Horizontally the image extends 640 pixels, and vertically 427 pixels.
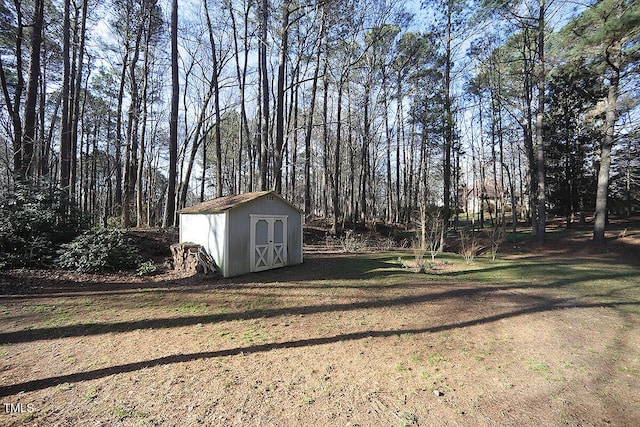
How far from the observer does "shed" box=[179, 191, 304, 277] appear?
24.1 ft

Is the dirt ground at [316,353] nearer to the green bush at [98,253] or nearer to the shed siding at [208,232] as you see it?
the green bush at [98,253]

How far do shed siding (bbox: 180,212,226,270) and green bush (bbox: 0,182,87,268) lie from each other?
3334mm

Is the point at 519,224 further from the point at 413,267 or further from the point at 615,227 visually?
the point at 413,267

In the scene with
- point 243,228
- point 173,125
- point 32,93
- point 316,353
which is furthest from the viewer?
point 173,125

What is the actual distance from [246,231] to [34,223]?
5.86m

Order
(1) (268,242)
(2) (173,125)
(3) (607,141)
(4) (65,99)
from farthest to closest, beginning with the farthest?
(2) (173,125)
(3) (607,141)
(4) (65,99)
(1) (268,242)

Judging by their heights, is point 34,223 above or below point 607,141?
below

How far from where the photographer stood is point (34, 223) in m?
7.74

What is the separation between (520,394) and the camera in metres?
2.71

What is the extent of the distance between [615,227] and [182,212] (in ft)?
72.1

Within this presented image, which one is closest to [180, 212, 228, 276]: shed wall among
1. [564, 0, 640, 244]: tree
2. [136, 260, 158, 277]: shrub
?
[136, 260, 158, 277]: shrub

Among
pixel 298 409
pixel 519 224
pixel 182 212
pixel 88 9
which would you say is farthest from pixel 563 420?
pixel 519 224

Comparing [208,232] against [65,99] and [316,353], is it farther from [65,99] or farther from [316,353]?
[65,99]

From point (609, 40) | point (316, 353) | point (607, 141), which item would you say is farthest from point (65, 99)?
point (607, 141)
